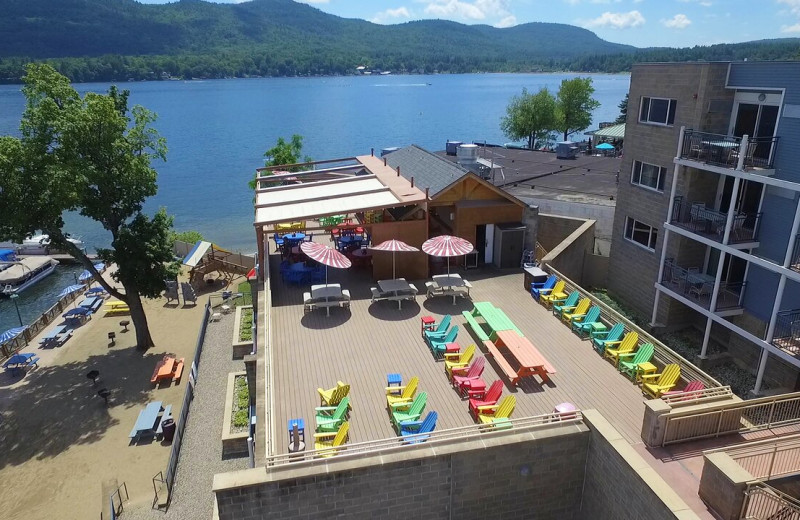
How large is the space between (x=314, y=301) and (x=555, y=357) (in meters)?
8.34

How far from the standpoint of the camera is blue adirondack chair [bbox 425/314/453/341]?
648 inches

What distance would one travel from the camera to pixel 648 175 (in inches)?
890

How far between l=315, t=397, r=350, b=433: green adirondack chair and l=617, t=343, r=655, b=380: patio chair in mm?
7800

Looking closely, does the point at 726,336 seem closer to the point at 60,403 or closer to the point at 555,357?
the point at 555,357

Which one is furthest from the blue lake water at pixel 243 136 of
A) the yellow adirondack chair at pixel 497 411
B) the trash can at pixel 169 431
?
the yellow adirondack chair at pixel 497 411

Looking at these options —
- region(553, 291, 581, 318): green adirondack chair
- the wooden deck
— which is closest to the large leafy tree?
the wooden deck

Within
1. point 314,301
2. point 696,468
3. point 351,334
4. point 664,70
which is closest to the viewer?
point 696,468

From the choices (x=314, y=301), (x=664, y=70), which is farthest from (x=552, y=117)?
(x=314, y=301)

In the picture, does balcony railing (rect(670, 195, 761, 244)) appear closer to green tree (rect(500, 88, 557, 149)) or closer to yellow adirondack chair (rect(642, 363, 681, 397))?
yellow adirondack chair (rect(642, 363, 681, 397))

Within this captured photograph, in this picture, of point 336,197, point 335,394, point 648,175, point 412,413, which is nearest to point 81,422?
point 336,197

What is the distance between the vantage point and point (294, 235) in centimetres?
2556

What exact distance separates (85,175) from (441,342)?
18.1 m

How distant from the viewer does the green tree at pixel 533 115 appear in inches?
2403

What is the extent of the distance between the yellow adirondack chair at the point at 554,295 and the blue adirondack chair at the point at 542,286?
0.91 ft
